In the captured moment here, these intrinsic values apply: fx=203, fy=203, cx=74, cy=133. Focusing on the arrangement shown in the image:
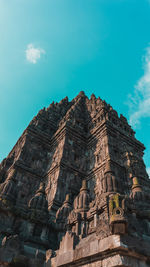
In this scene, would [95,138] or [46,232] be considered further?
[95,138]

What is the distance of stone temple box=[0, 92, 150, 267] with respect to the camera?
22.6ft

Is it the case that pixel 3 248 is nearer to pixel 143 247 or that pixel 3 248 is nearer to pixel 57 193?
pixel 143 247

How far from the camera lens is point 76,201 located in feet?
47.6

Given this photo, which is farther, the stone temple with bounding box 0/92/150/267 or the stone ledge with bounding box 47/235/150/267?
the stone temple with bounding box 0/92/150/267

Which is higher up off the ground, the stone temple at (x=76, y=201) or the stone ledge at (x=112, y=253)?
the stone temple at (x=76, y=201)

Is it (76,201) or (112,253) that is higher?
(76,201)

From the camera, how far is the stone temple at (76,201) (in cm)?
689

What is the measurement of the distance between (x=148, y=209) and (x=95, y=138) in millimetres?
17030

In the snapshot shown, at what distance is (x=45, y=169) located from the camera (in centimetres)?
2844

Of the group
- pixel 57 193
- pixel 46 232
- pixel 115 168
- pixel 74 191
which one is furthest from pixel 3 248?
pixel 115 168

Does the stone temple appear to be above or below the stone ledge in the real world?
above

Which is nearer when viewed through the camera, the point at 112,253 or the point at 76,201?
the point at 112,253

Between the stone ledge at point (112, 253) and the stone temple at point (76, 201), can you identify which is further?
the stone temple at point (76, 201)

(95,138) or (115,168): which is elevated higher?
(95,138)
